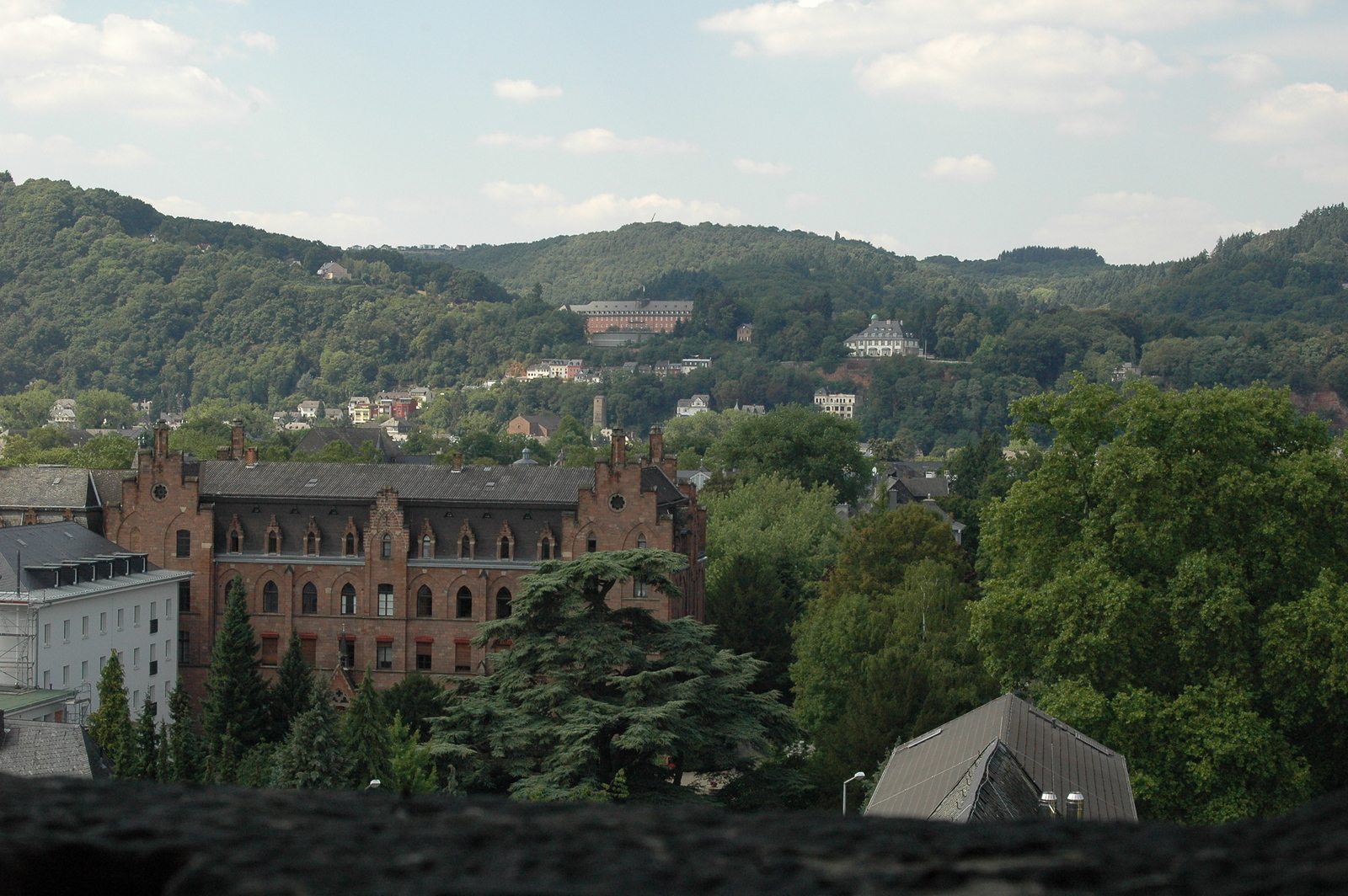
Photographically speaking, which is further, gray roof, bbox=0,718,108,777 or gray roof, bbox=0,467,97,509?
gray roof, bbox=0,467,97,509

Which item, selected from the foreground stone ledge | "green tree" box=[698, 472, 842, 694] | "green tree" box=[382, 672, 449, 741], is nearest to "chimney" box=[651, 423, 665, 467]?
"green tree" box=[698, 472, 842, 694]

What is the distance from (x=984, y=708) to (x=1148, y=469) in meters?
7.43

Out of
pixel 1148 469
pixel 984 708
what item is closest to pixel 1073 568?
pixel 1148 469

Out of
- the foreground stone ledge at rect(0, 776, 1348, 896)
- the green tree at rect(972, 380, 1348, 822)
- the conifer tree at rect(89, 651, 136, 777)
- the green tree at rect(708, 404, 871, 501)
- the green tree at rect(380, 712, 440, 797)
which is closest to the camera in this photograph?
the foreground stone ledge at rect(0, 776, 1348, 896)

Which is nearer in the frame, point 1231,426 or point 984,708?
point 984,708

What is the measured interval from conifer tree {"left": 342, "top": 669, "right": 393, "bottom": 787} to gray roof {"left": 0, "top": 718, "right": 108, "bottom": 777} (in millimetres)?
7442

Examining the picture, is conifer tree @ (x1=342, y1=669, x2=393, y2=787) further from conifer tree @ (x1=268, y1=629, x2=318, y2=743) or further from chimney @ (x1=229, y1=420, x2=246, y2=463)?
chimney @ (x1=229, y1=420, x2=246, y2=463)

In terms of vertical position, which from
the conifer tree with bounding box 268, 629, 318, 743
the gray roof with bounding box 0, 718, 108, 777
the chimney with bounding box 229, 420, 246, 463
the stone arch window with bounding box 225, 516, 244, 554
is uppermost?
the chimney with bounding box 229, 420, 246, 463

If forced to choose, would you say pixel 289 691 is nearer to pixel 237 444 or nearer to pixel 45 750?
pixel 45 750

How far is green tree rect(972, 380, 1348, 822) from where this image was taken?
32594 mm

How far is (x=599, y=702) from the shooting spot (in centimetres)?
3775

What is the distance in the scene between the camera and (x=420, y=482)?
207ft

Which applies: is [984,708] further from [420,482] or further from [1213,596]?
[420,482]

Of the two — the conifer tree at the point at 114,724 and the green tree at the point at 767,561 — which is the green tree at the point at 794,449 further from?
the conifer tree at the point at 114,724
